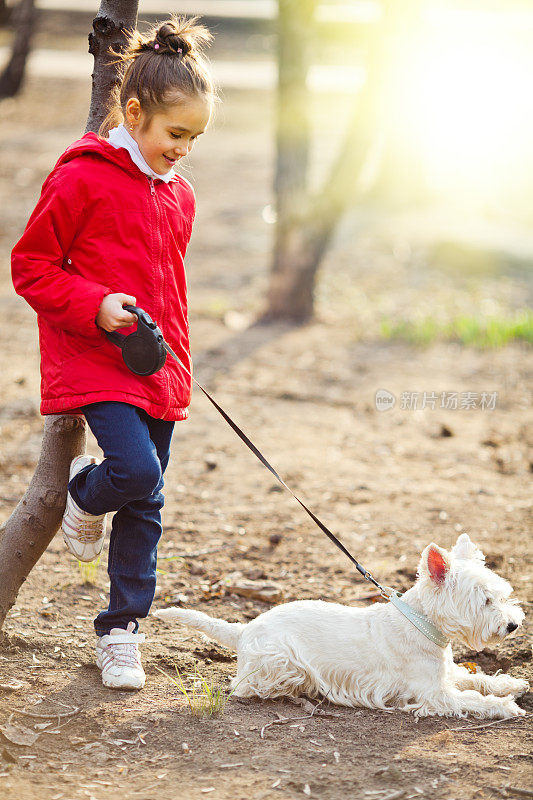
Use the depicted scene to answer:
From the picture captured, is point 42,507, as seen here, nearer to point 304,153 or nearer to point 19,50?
point 304,153

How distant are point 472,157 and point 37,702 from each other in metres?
15.3

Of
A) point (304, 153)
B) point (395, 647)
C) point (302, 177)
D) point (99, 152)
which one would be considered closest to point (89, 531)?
point (395, 647)

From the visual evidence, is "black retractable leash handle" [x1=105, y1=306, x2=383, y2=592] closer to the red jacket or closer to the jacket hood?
the red jacket

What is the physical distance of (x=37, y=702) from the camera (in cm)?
313

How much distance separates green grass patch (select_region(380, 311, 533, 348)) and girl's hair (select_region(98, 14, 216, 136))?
574cm

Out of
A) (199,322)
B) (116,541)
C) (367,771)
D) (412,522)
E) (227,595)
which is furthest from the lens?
(199,322)

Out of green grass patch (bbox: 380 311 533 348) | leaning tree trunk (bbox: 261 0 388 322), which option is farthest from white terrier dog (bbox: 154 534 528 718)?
leaning tree trunk (bbox: 261 0 388 322)

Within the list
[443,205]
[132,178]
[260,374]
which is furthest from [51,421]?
[443,205]

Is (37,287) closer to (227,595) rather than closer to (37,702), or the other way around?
(37,702)

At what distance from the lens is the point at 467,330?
28.1 feet

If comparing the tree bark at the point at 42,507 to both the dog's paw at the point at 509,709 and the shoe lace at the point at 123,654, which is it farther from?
the dog's paw at the point at 509,709

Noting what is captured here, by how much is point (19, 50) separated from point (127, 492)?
46.4 ft

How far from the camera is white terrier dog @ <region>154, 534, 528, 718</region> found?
10.6ft

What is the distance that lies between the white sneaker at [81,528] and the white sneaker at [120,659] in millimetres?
316
